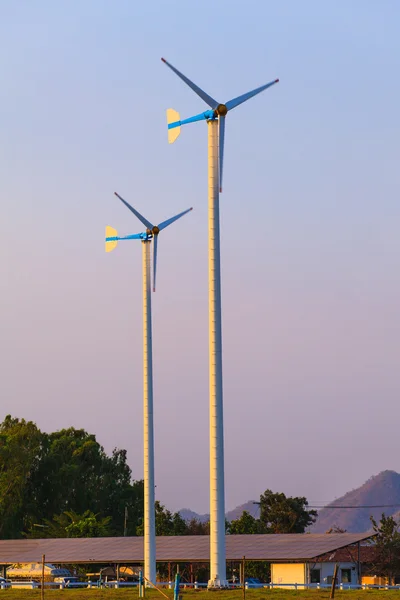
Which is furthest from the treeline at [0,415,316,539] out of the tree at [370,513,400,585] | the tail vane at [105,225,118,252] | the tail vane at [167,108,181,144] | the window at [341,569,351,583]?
the tail vane at [167,108,181,144]

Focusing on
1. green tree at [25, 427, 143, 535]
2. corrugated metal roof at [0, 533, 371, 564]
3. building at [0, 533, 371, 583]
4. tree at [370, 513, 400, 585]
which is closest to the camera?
building at [0, 533, 371, 583]

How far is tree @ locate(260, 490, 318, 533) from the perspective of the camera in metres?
126

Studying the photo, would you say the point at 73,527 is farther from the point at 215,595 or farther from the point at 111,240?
the point at 215,595

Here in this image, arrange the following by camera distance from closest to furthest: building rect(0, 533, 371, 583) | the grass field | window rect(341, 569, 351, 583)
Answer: the grass field → building rect(0, 533, 371, 583) → window rect(341, 569, 351, 583)

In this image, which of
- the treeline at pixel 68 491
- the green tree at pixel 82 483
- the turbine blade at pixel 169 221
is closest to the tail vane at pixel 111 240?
the turbine blade at pixel 169 221

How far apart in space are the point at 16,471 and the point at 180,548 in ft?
191

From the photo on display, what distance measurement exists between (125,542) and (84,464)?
59.3 metres

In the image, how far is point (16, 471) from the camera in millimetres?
138875

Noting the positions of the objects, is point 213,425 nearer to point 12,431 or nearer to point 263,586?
point 263,586

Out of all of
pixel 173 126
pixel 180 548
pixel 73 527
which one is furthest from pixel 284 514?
pixel 173 126

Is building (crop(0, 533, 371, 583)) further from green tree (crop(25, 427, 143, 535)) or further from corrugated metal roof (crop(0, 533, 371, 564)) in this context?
green tree (crop(25, 427, 143, 535))

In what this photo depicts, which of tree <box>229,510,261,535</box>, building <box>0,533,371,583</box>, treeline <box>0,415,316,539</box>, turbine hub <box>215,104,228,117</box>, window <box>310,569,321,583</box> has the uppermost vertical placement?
turbine hub <box>215,104,228,117</box>

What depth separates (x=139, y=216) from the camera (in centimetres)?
7019

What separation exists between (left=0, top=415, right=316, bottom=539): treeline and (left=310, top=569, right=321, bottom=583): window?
4272cm
